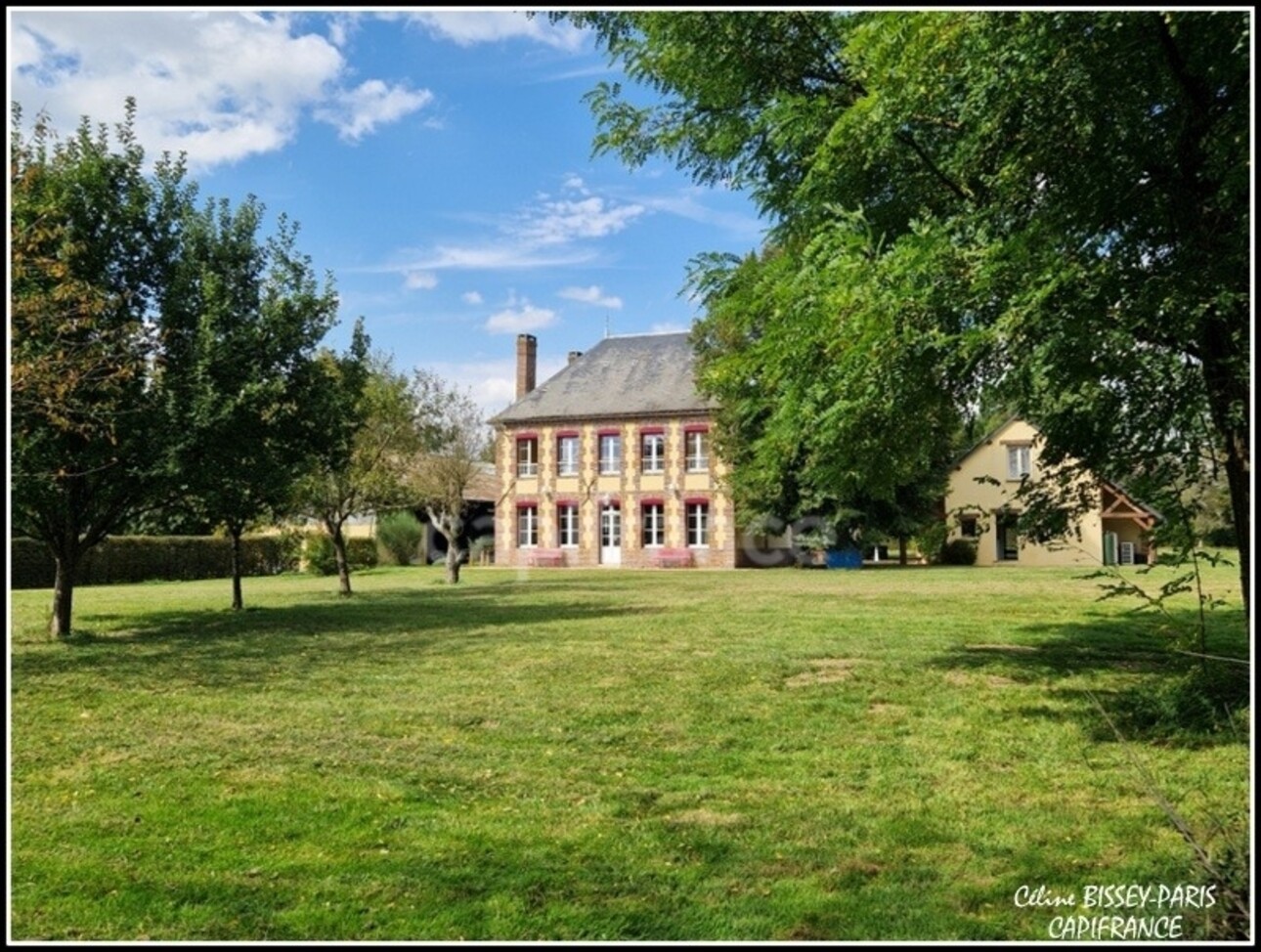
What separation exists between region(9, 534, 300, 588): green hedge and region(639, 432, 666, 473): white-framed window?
15.0 meters

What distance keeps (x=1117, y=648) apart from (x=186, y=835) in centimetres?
1087

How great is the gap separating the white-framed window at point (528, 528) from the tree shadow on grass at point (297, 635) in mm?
20841

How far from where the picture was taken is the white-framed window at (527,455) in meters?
43.3

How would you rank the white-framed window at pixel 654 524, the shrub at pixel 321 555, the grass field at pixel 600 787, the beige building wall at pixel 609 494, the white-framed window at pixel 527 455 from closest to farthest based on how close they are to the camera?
the grass field at pixel 600 787
the shrub at pixel 321 555
the beige building wall at pixel 609 494
the white-framed window at pixel 654 524
the white-framed window at pixel 527 455

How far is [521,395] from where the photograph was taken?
44688 millimetres

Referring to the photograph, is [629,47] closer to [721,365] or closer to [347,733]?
[721,365]

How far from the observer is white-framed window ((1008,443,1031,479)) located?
38.9 meters

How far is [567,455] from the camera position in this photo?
1689 inches

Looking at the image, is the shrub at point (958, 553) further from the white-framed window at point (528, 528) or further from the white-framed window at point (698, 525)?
the white-framed window at point (528, 528)

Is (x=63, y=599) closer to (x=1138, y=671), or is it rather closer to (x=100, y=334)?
(x=100, y=334)

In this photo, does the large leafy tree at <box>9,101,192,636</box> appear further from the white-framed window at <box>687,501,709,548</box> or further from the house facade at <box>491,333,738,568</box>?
the white-framed window at <box>687,501,709,548</box>

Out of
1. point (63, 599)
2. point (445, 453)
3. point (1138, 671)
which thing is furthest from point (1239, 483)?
point (445, 453)

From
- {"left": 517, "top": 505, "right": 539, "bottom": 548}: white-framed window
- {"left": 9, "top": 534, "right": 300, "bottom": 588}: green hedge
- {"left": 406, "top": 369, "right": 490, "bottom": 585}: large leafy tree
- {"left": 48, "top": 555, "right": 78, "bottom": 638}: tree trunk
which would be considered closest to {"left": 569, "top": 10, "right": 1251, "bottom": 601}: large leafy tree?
{"left": 48, "top": 555, "right": 78, "bottom": 638}: tree trunk

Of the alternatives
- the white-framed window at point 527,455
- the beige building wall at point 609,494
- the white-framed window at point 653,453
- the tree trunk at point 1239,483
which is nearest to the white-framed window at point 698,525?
the beige building wall at point 609,494
